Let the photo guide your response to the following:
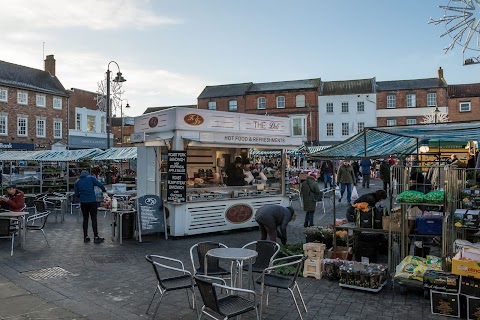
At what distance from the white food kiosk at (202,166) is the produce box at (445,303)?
6.19 meters

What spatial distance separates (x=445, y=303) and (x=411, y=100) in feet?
131

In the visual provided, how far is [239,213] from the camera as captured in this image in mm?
10945

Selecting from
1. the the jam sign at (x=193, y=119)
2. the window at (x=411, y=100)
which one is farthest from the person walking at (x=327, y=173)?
the window at (x=411, y=100)

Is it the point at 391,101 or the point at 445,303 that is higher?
the point at 391,101

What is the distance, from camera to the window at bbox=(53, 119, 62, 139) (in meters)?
38.0

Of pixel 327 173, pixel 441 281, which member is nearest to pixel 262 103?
pixel 327 173

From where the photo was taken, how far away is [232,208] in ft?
35.4

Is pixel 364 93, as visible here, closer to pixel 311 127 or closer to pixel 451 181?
pixel 311 127

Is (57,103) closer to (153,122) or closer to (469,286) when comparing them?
(153,122)

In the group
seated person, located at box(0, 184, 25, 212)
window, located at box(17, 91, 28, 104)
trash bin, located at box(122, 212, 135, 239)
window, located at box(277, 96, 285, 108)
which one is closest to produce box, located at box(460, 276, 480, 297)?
trash bin, located at box(122, 212, 135, 239)

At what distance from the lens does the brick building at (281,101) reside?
43125 millimetres

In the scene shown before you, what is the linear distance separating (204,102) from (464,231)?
4300 centimetres

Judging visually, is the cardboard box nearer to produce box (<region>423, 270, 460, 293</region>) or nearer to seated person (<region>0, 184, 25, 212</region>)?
produce box (<region>423, 270, 460, 293</region>)

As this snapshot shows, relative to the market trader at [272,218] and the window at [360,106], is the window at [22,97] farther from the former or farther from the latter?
the market trader at [272,218]
